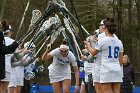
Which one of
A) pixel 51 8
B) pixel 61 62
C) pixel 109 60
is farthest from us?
pixel 51 8

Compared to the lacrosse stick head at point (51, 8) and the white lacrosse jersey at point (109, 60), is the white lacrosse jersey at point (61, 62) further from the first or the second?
the white lacrosse jersey at point (109, 60)

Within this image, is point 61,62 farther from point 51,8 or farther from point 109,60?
point 109,60

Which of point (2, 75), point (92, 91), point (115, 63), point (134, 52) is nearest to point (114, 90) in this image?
point (115, 63)

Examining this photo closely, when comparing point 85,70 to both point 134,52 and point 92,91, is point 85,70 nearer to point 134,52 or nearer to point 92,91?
point 92,91

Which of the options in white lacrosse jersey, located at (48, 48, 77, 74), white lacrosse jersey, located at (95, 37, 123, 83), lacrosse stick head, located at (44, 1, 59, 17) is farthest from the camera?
lacrosse stick head, located at (44, 1, 59, 17)

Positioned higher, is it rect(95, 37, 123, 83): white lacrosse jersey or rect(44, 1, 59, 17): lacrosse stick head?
rect(44, 1, 59, 17): lacrosse stick head

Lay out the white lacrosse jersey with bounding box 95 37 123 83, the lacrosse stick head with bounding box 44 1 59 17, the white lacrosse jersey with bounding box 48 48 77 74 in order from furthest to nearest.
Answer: the lacrosse stick head with bounding box 44 1 59 17
the white lacrosse jersey with bounding box 48 48 77 74
the white lacrosse jersey with bounding box 95 37 123 83

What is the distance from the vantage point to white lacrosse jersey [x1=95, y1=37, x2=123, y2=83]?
9594mm

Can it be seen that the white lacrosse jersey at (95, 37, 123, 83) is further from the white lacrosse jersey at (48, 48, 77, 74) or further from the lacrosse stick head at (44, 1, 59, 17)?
the lacrosse stick head at (44, 1, 59, 17)

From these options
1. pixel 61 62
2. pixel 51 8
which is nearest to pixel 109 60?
pixel 61 62

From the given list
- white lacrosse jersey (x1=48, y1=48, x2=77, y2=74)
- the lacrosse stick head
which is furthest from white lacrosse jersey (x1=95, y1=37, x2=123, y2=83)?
the lacrosse stick head

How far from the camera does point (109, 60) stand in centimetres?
967

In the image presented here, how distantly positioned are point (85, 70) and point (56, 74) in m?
2.66

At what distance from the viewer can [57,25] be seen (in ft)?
48.7
